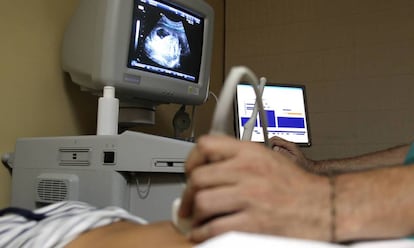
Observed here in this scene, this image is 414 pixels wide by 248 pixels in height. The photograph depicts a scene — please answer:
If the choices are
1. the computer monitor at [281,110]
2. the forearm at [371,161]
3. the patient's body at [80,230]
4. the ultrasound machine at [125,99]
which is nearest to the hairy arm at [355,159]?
the forearm at [371,161]

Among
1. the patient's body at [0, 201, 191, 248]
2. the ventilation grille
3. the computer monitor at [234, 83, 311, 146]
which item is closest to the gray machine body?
the ventilation grille

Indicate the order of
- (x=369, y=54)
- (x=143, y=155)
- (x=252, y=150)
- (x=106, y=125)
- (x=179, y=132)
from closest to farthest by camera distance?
(x=252, y=150) → (x=143, y=155) → (x=106, y=125) → (x=179, y=132) → (x=369, y=54)

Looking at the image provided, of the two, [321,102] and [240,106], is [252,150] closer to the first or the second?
[240,106]

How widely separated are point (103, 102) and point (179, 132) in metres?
0.62

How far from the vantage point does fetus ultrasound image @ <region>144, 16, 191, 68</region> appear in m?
1.44

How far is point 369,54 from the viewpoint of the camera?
2533mm

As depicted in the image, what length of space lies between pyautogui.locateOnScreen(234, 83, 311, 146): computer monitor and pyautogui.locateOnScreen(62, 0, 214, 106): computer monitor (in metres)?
0.54

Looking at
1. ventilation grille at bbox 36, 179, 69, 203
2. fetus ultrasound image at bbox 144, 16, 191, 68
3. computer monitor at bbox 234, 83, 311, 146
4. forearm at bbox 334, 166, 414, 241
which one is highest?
fetus ultrasound image at bbox 144, 16, 191, 68

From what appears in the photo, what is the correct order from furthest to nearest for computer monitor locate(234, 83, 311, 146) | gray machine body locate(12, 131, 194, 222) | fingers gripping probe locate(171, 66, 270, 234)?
1. computer monitor locate(234, 83, 311, 146)
2. gray machine body locate(12, 131, 194, 222)
3. fingers gripping probe locate(171, 66, 270, 234)

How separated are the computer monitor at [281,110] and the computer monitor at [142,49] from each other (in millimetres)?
A: 540

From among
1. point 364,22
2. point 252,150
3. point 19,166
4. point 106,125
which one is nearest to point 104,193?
point 106,125

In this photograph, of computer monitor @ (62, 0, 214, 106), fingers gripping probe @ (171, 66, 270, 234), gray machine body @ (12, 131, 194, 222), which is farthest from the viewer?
computer monitor @ (62, 0, 214, 106)

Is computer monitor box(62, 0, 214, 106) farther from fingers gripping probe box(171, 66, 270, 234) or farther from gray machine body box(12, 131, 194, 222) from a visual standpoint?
fingers gripping probe box(171, 66, 270, 234)

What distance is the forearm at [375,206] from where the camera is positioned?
1.56 feet
